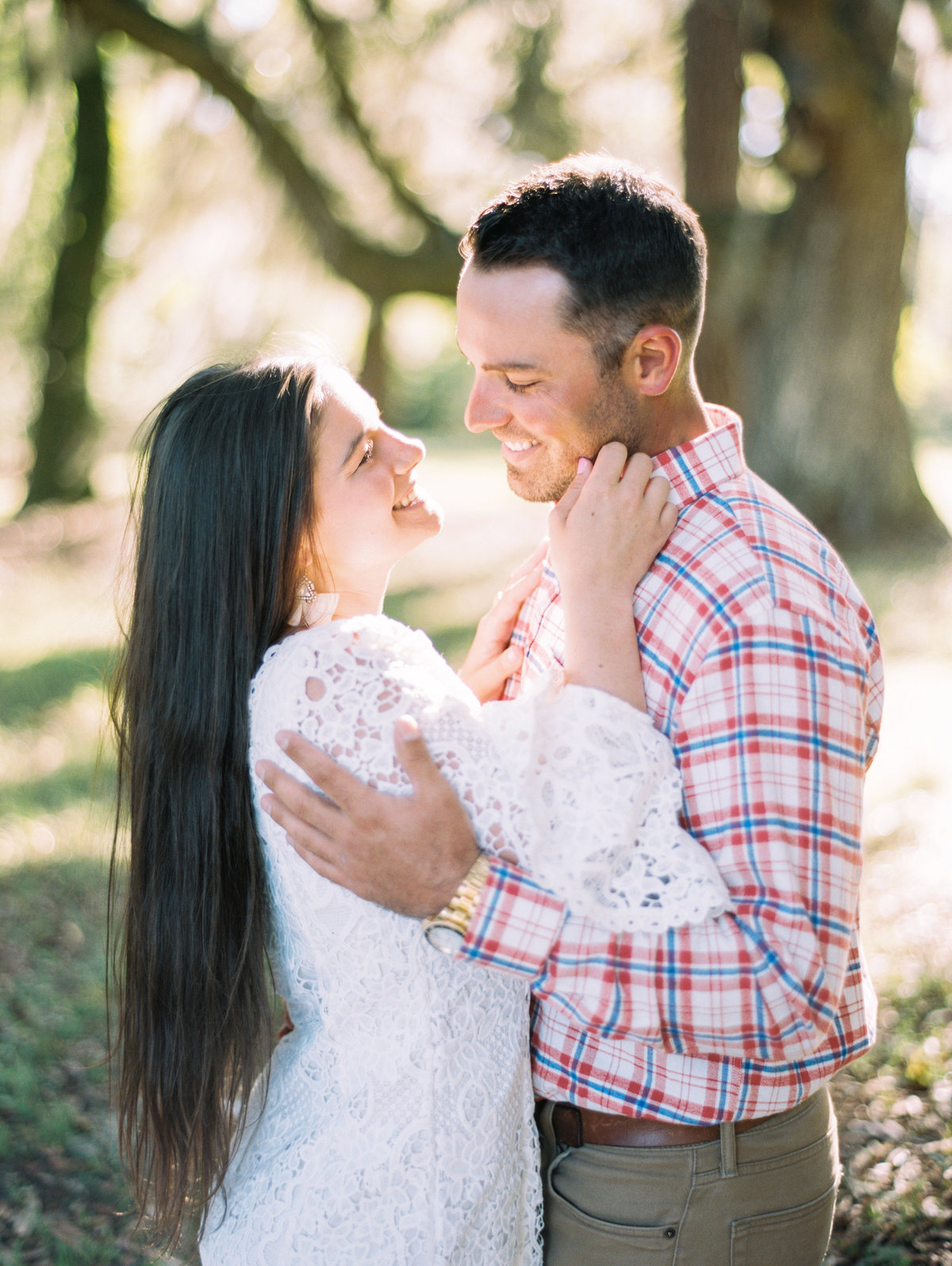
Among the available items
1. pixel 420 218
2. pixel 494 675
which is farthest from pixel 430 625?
pixel 494 675

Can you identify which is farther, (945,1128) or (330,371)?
(945,1128)

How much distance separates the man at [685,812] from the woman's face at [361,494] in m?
0.18

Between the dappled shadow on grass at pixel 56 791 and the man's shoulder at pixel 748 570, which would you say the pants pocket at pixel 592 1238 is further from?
the dappled shadow on grass at pixel 56 791

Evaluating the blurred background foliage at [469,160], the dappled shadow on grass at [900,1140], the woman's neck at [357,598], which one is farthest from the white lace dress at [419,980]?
the blurred background foliage at [469,160]

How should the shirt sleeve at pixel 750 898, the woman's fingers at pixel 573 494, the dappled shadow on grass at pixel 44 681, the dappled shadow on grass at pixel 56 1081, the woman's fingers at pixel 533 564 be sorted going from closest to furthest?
the shirt sleeve at pixel 750 898 < the woman's fingers at pixel 573 494 < the woman's fingers at pixel 533 564 < the dappled shadow on grass at pixel 56 1081 < the dappled shadow on grass at pixel 44 681

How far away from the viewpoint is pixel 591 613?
1669 millimetres

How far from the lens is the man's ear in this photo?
1887mm

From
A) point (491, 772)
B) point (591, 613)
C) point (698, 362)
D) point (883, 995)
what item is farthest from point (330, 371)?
point (698, 362)

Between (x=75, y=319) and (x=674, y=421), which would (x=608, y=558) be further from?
(x=75, y=319)

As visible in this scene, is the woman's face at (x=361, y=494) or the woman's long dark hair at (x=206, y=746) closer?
the woman's long dark hair at (x=206, y=746)

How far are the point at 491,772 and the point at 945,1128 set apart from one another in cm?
242

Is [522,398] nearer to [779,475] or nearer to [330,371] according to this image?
[330,371]

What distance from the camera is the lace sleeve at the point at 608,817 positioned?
1478 mm

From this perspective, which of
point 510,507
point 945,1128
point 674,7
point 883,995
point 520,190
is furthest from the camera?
point 510,507
